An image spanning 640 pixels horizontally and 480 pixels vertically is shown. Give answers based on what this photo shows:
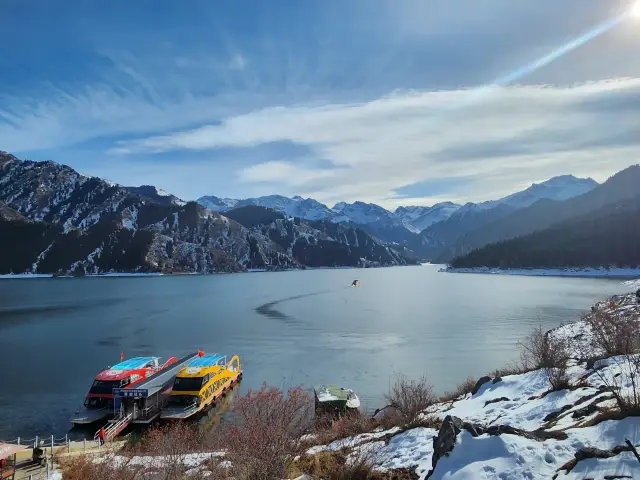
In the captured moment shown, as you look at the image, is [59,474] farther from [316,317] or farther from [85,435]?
[316,317]

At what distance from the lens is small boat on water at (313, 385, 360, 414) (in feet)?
84.3

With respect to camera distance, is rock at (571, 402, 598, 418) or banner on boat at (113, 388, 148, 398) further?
banner on boat at (113, 388, 148, 398)

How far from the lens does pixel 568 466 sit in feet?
27.7

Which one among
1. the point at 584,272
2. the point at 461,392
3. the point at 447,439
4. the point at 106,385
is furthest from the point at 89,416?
the point at 584,272

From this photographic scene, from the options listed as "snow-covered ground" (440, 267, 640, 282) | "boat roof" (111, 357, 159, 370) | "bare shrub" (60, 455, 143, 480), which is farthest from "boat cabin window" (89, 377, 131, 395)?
"snow-covered ground" (440, 267, 640, 282)

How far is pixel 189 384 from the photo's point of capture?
3136 centimetres

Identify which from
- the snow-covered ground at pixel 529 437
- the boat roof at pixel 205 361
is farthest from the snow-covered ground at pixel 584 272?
the snow-covered ground at pixel 529 437

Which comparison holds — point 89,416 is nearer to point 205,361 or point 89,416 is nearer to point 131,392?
point 131,392

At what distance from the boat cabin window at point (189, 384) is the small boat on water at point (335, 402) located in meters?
8.37

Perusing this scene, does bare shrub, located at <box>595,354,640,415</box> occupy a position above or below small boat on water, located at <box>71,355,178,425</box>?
above

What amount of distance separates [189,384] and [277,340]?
22242 mm

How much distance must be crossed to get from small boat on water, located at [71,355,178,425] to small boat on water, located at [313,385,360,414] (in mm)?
13041

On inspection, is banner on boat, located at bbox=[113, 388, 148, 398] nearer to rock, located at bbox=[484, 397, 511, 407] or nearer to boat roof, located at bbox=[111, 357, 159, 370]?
boat roof, located at bbox=[111, 357, 159, 370]

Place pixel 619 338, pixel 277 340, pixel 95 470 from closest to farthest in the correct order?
pixel 95 470, pixel 619 338, pixel 277 340
